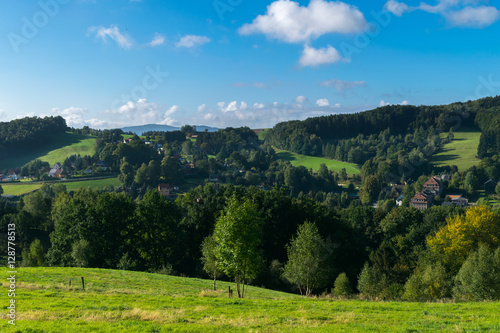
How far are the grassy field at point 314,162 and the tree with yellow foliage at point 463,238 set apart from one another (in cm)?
11331

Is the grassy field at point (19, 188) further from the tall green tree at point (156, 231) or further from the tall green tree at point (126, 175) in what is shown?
the tall green tree at point (156, 231)

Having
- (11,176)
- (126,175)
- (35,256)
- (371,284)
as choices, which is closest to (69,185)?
(126,175)

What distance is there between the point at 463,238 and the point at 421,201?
73.4 m

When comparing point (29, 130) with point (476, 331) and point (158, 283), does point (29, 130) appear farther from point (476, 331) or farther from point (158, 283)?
point (476, 331)

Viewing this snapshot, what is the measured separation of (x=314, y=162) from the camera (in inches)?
6983

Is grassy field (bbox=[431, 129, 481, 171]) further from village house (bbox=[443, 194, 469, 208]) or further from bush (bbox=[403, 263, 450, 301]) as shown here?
bush (bbox=[403, 263, 450, 301])

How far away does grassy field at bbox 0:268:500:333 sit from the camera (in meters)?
13.7

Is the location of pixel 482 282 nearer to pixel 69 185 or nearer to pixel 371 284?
pixel 371 284

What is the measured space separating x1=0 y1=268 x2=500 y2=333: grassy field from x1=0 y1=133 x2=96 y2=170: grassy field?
472 ft

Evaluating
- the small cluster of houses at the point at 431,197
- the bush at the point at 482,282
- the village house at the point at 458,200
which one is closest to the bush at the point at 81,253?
the bush at the point at 482,282

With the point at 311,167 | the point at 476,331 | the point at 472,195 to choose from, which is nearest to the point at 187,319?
the point at 476,331

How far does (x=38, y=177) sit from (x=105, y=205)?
96010mm

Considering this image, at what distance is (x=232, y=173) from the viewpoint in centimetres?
14675

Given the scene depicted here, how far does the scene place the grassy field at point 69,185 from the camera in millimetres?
109250
